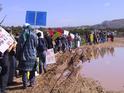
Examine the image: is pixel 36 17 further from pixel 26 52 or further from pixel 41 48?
pixel 26 52

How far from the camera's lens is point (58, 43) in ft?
104

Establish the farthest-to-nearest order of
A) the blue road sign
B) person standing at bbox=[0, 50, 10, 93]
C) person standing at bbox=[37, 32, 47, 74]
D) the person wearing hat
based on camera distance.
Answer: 1. the blue road sign
2. person standing at bbox=[37, 32, 47, 74]
3. the person wearing hat
4. person standing at bbox=[0, 50, 10, 93]

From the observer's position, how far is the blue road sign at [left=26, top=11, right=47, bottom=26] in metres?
15.7

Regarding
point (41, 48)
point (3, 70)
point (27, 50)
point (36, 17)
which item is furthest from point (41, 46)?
point (3, 70)

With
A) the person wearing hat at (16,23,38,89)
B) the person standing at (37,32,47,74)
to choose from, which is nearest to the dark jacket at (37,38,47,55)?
the person standing at (37,32,47,74)

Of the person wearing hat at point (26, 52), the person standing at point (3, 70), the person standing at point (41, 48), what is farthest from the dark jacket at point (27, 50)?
the person standing at point (41, 48)

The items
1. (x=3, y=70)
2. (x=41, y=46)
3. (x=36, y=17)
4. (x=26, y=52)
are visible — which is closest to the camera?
(x=3, y=70)

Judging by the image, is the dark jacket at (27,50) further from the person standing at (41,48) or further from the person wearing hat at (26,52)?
the person standing at (41,48)

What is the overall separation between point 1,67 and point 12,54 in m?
1.92

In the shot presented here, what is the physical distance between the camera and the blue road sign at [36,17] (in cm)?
1573

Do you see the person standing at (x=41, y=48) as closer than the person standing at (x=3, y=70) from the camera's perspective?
No

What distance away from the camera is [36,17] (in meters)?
15.8

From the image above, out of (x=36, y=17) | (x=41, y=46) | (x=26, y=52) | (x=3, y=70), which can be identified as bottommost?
(x=3, y=70)

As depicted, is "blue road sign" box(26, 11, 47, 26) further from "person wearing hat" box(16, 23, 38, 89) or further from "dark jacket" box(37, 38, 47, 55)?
"person wearing hat" box(16, 23, 38, 89)
